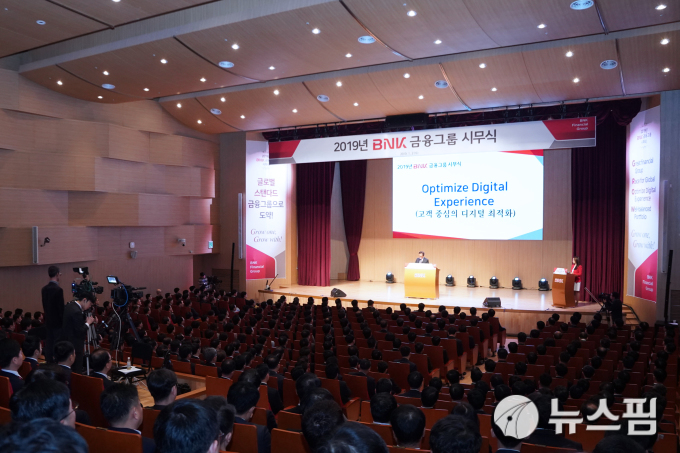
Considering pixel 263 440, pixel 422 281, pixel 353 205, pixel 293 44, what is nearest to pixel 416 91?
pixel 293 44

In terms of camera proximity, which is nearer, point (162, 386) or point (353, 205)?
point (162, 386)

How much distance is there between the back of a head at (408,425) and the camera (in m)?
2.88

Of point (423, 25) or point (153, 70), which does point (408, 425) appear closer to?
point (423, 25)

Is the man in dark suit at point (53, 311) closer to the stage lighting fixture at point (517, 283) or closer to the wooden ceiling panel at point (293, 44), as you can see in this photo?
the wooden ceiling panel at point (293, 44)

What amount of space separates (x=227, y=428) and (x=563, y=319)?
10.3m

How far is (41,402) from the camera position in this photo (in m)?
2.29

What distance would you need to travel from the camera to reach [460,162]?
1403cm

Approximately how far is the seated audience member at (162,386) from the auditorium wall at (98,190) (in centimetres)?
921

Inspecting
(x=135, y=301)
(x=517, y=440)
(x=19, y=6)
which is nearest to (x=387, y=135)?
(x=135, y=301)

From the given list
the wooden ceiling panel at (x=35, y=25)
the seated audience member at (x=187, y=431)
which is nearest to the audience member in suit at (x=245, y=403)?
the seated audience member at (x=187, y=431)

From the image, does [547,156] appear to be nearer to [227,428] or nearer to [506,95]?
[506,95]

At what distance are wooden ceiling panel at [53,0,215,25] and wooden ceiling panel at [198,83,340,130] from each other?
3805mm

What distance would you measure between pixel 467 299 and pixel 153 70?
9.07m

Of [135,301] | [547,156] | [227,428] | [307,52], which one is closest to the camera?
[227,428]
